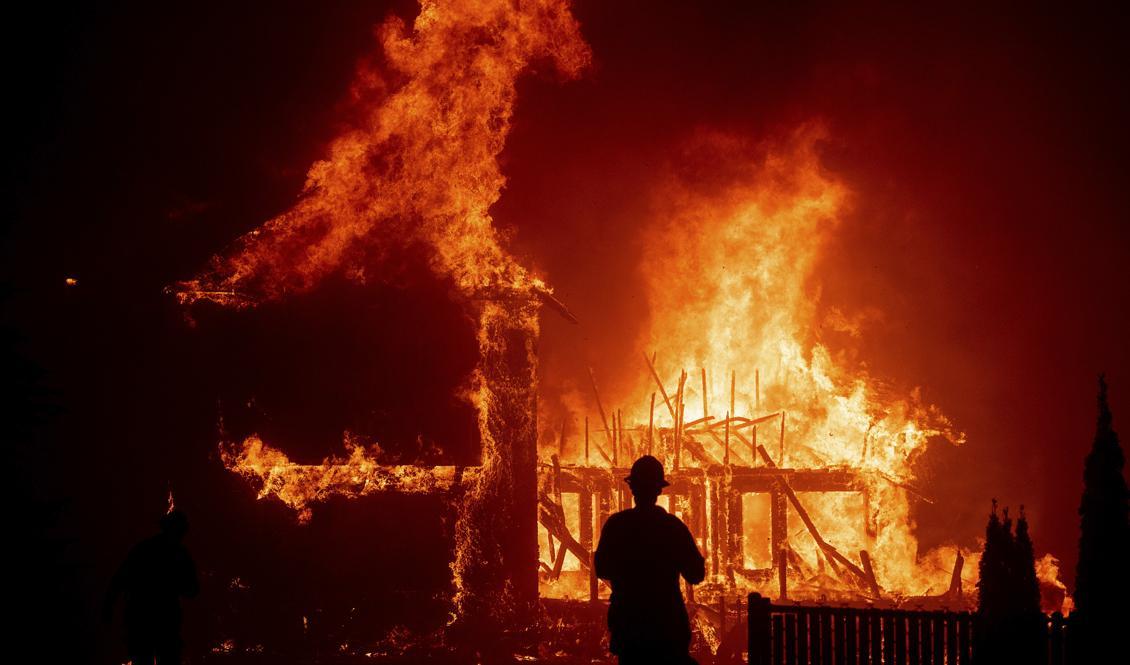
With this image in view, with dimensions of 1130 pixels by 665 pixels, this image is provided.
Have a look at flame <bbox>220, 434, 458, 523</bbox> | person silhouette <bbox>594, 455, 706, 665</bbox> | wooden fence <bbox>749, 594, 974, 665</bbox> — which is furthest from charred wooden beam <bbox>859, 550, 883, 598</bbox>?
person silhouette <bbox>594, 455, 706, 665</bbox>

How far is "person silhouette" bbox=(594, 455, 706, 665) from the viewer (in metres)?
6.06

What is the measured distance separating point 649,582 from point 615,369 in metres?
24.1

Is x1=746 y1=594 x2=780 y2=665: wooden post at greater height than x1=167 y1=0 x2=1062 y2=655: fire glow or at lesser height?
lesser

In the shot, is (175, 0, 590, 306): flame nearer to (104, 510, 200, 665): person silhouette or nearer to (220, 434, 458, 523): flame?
(220, 434, 458, 523): flame

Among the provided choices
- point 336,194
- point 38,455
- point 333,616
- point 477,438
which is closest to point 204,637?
point 333,616

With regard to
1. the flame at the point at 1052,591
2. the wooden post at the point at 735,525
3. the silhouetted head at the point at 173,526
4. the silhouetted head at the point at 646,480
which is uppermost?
the silhouetted head at the point at 646,480

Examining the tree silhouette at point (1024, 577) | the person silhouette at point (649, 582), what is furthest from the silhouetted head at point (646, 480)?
the tree silhouette at point (1024, 577)

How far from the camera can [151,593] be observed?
9.05 metres

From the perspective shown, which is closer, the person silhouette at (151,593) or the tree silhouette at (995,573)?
the person silhouette at (151,593)

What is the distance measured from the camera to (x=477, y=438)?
1792 centimetres

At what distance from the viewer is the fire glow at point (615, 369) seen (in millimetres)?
17688

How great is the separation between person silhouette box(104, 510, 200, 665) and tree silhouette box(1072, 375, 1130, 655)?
34.4 ft

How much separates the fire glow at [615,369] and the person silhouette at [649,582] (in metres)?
11.5

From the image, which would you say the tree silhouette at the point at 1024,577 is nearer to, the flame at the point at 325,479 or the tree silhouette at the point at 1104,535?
the tree silhouette at the point at 1104,535
